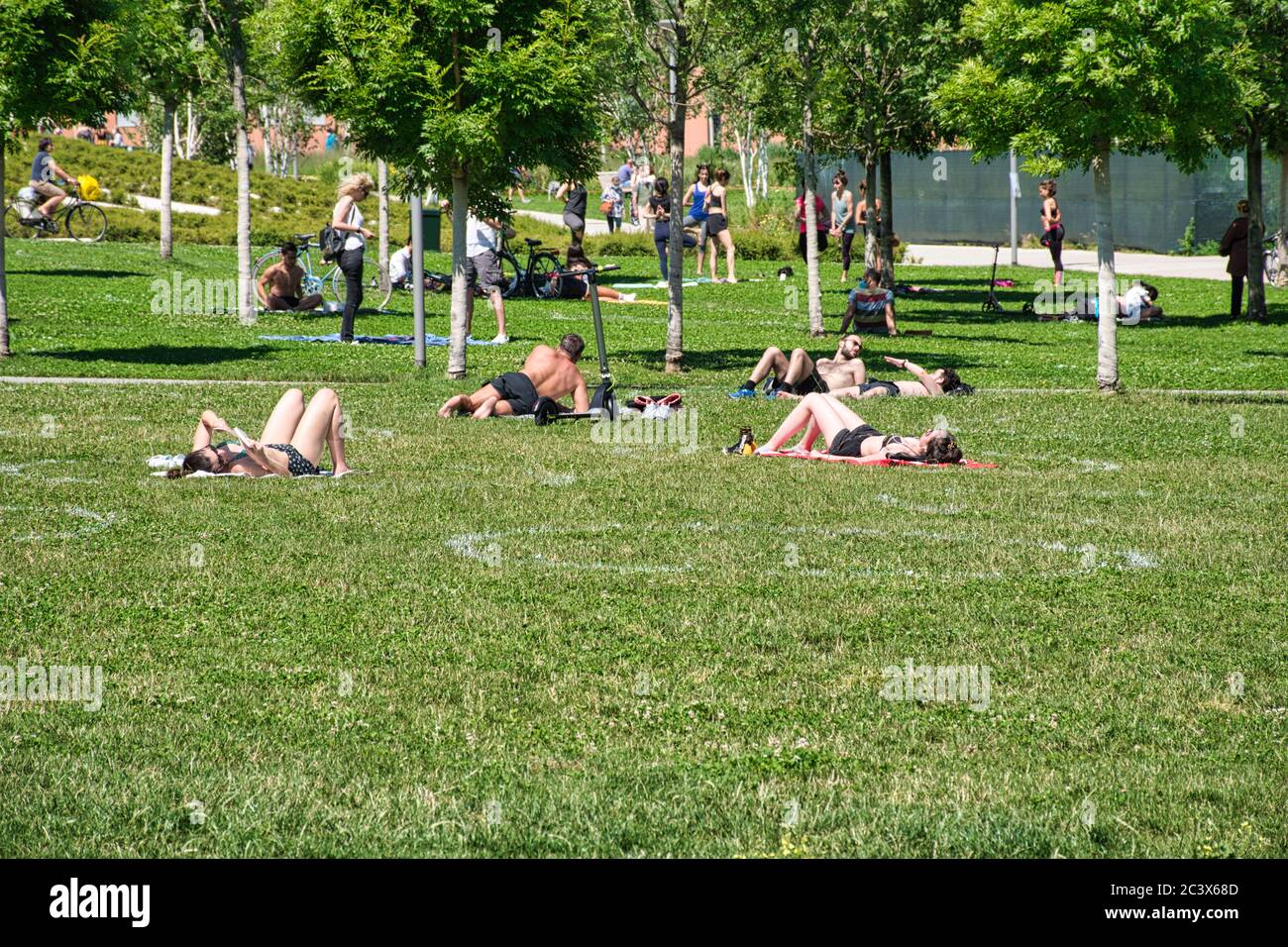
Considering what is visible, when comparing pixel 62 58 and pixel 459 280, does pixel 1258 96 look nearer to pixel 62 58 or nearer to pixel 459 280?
pixel 459 280

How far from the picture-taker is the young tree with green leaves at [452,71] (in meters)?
17.1

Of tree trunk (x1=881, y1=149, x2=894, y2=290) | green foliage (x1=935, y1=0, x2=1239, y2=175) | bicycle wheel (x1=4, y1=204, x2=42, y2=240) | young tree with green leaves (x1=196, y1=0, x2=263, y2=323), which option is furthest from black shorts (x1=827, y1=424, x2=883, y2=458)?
bicycle wheel (x1=4, y1=204, x2=42, y2=240)

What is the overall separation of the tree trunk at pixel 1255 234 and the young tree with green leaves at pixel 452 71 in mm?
13652

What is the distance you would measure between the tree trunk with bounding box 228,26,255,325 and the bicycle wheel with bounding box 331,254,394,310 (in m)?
2.36

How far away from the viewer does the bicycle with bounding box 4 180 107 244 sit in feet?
115

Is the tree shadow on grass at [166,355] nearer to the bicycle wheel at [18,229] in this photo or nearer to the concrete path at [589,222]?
the bicycle wheel at [18,229]

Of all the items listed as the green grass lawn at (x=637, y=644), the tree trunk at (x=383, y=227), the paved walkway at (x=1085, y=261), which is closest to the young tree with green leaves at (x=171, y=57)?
the tree trunk at (x=383, y=227)

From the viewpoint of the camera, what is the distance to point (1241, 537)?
10000 mm

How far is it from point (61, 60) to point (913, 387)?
31.8 feet

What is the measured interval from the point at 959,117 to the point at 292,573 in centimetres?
1082

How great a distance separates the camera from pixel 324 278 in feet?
90.9

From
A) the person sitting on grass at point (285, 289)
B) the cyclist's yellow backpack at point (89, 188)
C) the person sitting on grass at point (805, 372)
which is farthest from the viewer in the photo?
the cyclist's yellow backpack at point (89, 188)

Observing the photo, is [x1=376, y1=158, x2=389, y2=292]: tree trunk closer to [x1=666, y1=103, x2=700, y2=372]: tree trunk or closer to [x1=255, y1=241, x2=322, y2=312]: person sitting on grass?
[x1=255, y1=241, x2=322, y2=312]: person sitting on grass

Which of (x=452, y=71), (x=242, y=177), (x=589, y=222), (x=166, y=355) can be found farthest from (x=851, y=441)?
(x=589, y=222)
